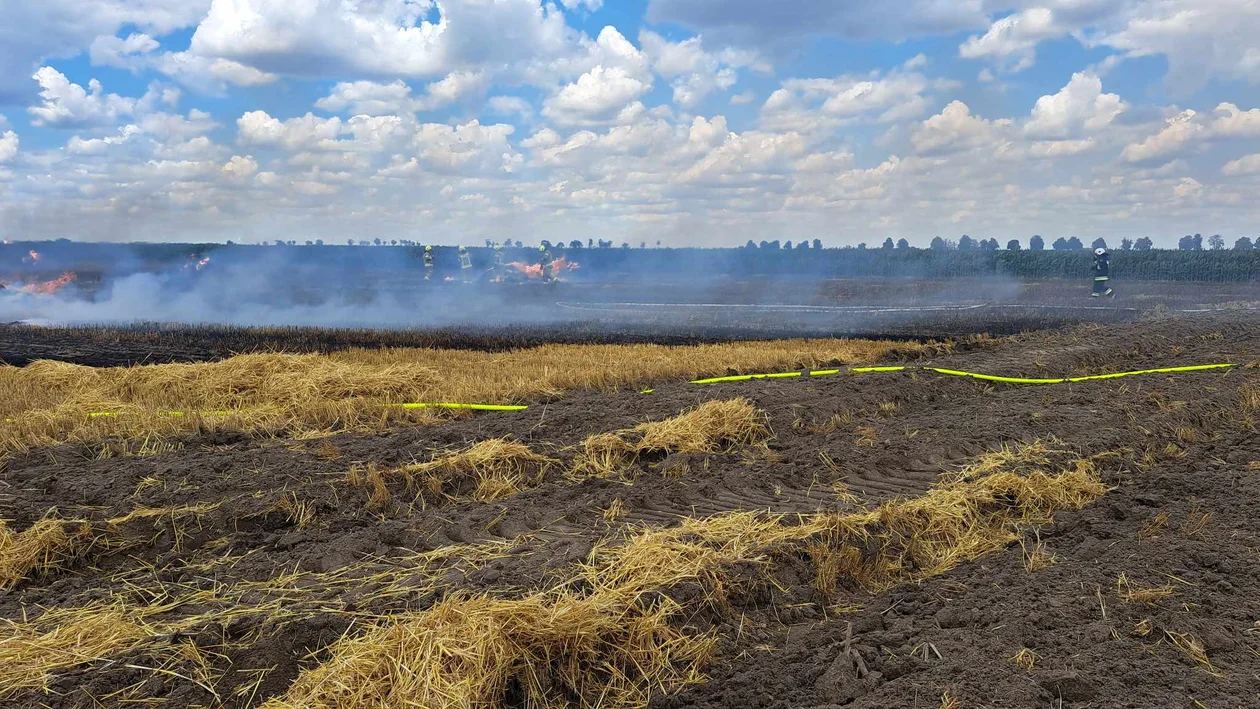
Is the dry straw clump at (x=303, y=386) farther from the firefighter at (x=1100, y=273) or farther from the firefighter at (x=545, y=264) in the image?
the firefighter at (x=545, y=264)

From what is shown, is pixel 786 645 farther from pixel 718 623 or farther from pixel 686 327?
pixel 686 327

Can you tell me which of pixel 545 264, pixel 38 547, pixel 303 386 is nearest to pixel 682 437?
pixel 38 547

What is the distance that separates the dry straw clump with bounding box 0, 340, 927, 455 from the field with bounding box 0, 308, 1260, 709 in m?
0.08

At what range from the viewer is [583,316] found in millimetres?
30203

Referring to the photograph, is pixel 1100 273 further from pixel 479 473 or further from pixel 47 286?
pixel 47 286

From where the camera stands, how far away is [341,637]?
4633 mm

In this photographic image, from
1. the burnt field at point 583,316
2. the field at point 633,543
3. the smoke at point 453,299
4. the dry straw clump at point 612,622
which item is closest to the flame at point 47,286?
the smoke at point 453,299

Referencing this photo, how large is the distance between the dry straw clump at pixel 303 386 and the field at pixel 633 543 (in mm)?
84

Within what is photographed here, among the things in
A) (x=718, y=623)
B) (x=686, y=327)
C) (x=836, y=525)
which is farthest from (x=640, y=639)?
(x=686, y=327)

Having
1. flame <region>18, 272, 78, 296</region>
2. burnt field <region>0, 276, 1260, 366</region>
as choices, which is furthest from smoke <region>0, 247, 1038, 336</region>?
flame <region>18, 272, 78, 296</region>

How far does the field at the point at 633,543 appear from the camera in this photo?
4379 millimetres

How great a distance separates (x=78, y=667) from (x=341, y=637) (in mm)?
1297

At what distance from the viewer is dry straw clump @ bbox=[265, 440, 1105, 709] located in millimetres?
4176

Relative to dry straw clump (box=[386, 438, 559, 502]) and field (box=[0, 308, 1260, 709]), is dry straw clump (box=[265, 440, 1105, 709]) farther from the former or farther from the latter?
dry straw clump (box=[386, 438, 559, 502])
